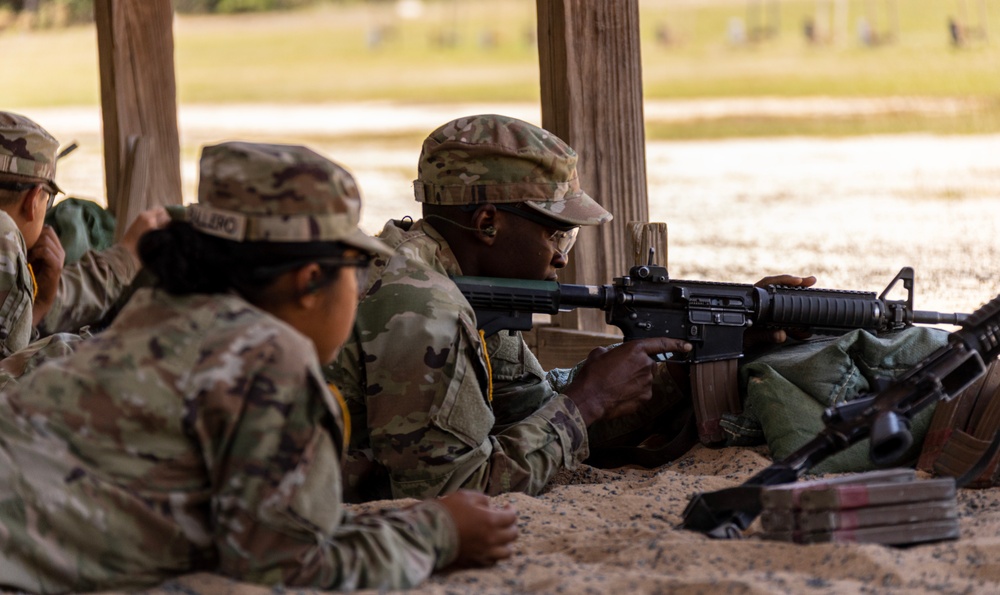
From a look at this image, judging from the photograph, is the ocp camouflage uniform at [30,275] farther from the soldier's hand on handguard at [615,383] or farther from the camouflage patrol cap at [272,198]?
the camouflage patrol cap at [272,198]

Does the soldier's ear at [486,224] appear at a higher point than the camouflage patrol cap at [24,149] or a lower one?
lower

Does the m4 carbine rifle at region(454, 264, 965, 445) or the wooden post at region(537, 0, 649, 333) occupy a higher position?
the wooden post at region(537, 0, 649, 333)

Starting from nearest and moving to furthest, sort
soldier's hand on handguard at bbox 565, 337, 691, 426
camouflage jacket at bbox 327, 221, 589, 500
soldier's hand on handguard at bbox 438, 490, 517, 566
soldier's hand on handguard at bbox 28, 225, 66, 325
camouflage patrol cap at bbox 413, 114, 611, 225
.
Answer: soldier's hand on handguard at bbox 438, 490, 517, 566, camouflage jacket at bbox 327, 221, 589, 500, camouflage patrol cap at bbox 413, 114, 611, 225, soldier's hand on handguard at bbox 565, 337, 691, 426, soldier's hand on handguard at bbox 28, 225, 66, 325

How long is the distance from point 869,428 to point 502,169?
4.49 feet

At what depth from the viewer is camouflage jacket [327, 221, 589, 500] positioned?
12.2ft

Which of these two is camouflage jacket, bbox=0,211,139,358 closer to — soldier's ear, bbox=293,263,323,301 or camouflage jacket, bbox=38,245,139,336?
camouflage jacket, bbox=38,245,139,336


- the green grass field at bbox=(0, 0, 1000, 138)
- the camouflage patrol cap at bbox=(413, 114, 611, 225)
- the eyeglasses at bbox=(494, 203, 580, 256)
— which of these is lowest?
the eyeglasses at bbox=(494, 203, 580, 256)

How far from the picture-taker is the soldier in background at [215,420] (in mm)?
2602

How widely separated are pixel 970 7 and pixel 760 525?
19.3 meters

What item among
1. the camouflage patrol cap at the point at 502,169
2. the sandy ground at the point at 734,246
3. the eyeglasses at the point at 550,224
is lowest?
the sandy ground at the point at 734,246

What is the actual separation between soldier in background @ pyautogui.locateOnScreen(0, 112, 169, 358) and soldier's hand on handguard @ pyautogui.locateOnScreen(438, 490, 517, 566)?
273 cm

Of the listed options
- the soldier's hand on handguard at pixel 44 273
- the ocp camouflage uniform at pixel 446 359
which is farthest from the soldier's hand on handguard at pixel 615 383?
the soldier's hand on handguard at pixel 44 273

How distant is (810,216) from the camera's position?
11617mm

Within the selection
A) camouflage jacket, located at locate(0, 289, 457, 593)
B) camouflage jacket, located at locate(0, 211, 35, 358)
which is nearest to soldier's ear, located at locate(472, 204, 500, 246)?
camouflage jacket, located at locate(0, 289, 457, 593)
